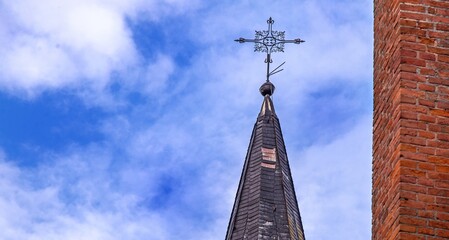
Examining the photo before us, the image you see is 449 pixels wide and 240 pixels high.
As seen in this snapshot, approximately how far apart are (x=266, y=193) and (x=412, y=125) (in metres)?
17.1

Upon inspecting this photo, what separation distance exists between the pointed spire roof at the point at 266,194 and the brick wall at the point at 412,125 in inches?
595

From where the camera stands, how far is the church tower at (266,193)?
86.4ft

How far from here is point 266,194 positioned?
89.6 feet

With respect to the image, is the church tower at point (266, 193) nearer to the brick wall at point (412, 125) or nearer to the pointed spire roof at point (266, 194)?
the pointed spire roof at point (266, 194)

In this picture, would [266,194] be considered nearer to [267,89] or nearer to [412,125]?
[267,89]

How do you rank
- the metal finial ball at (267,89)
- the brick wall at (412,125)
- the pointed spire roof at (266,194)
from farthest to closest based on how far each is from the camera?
the metal finial ball at (267,89)
the pointed spire roof at (266,194)
the brick wall at (412,125)

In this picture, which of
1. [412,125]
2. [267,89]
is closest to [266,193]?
[267,89]

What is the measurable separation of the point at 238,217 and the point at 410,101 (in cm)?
1675

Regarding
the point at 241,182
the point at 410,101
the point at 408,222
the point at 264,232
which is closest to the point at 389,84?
the point at 410,101

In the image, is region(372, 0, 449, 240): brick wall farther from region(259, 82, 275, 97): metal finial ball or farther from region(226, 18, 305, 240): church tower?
region(259, 82, 275, 97): metal finial ball

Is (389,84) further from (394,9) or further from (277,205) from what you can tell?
(277,205)

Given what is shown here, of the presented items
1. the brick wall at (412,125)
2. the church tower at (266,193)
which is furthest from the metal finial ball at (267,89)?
the brick wall at (412,125)

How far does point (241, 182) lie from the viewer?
92.0 feet

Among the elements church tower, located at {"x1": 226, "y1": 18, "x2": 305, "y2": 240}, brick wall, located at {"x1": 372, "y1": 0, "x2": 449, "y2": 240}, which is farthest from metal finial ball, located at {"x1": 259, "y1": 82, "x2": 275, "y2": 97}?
brick wall, located at {"x1": 372, "y1": 0, "x2": 449, "y2": 240}
